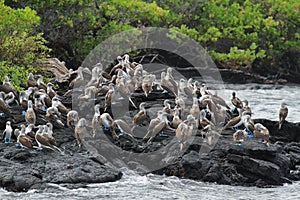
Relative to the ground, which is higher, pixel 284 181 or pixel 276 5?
pixel 276 5

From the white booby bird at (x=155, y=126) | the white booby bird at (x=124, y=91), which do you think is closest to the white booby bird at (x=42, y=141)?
the white booby bird at (x=155, y=126)

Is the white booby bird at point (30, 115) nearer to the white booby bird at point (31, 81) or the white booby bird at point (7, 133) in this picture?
the white booby bird at point (7, 133)

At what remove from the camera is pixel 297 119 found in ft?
84.0

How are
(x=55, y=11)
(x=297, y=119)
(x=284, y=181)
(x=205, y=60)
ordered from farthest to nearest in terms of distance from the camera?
(x=205, y=60) < (x=55, y=11) < (x=297, y=119) < (x=284, y=181)

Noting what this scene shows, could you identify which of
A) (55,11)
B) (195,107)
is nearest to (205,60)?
(55,11)

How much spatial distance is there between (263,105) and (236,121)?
10.4m

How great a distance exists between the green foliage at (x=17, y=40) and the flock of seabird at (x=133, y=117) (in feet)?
5.89

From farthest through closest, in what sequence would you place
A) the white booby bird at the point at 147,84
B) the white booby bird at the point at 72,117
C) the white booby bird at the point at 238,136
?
the white booby bird at the point at 147,84, the white booby bird at the point at 72,117, the white booby bird at the point at 238,136

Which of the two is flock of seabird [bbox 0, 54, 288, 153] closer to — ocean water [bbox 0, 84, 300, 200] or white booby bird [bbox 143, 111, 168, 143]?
white booby bird [bbox 143, 111, 168, 143]

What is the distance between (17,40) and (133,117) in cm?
668

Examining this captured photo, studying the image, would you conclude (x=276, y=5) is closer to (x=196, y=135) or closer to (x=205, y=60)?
(x=205, y=60)

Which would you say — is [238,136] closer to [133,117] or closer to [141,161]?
[141,161]

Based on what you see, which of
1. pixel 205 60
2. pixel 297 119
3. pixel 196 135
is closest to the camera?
pixel 196 135

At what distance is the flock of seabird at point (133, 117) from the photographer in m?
16.9
